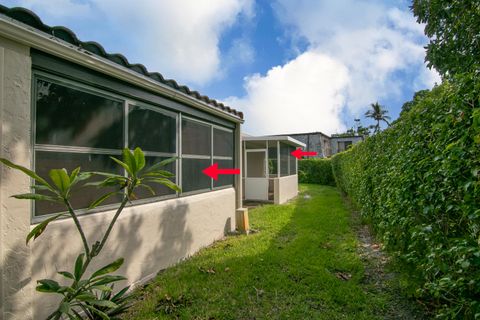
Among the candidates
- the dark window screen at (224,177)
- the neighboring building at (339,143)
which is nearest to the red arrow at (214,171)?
the dark window screen at (224,177)

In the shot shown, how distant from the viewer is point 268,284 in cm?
401

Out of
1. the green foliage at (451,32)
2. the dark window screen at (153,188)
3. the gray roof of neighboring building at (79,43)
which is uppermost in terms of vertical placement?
the green foliage at (451,32)

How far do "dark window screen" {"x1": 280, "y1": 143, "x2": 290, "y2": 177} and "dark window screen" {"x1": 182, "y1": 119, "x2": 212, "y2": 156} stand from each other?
7421 millimetres

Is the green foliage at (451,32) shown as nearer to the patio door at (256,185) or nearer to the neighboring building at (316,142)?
the patio door at (256,185)

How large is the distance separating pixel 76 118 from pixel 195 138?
109 inches

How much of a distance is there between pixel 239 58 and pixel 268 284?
24.4 feet

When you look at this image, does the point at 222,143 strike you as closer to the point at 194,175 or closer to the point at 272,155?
the point at 194,175

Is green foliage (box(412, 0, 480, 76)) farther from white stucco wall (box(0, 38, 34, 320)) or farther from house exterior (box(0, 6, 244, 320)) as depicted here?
white stucco wall (box(0, 38, 34, 320))

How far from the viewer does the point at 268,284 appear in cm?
401

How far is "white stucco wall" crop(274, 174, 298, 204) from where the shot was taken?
11842 mm

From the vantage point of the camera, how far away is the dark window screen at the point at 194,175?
5.56 meters

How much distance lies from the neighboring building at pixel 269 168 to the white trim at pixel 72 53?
316 inches

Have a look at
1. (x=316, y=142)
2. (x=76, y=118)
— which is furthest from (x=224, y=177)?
(x=316, y=142)

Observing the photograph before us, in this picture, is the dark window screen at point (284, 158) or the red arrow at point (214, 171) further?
the dark window screen at point (284, 158)
